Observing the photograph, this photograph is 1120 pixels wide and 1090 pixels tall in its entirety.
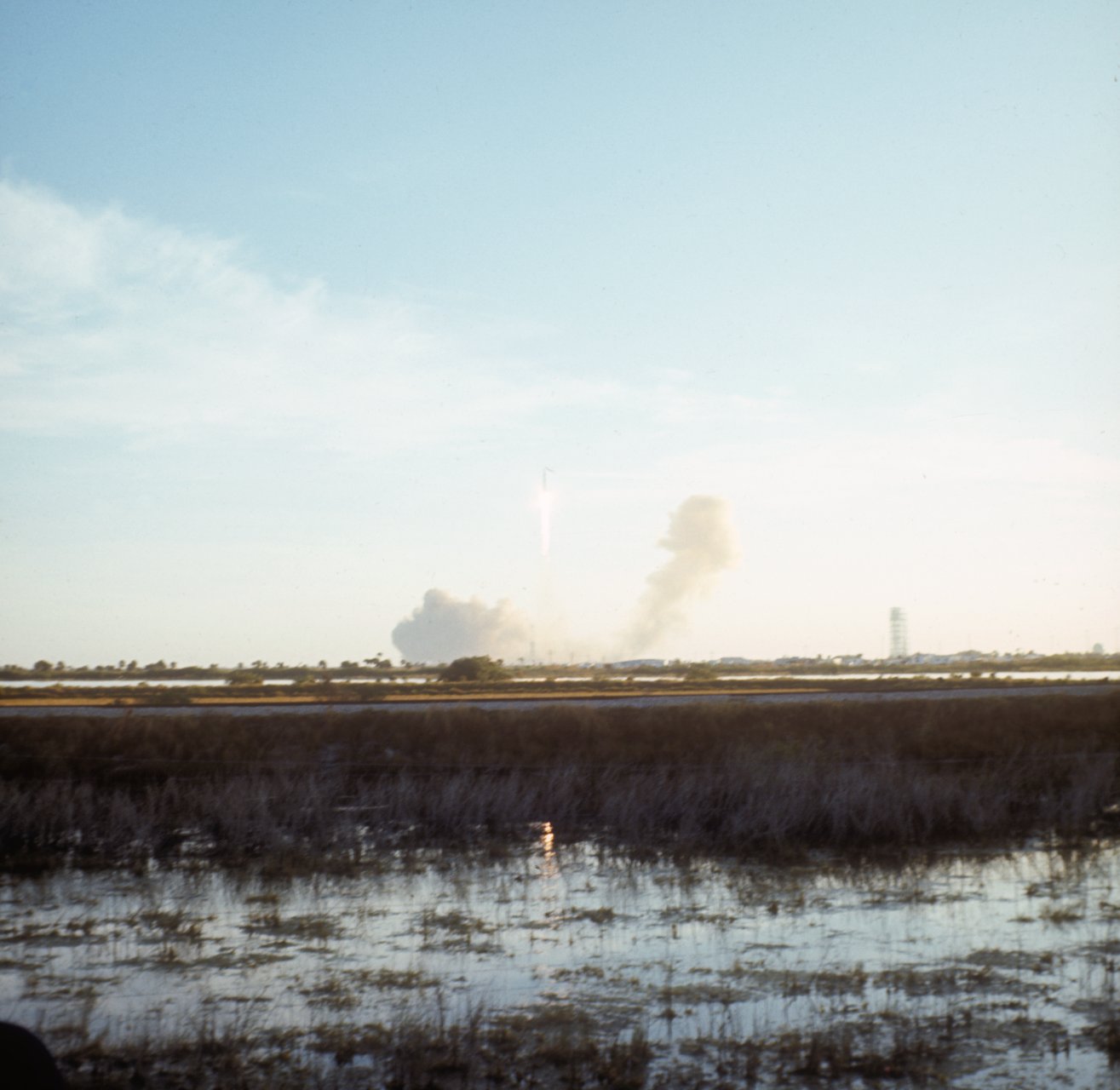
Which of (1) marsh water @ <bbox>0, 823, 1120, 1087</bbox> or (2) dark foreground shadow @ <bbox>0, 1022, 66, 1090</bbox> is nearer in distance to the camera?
(2) dark foreground shadow @ <bbox>0, 1022, 66, 1090</bbox>

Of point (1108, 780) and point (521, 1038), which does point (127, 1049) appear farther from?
point (1108, 780)

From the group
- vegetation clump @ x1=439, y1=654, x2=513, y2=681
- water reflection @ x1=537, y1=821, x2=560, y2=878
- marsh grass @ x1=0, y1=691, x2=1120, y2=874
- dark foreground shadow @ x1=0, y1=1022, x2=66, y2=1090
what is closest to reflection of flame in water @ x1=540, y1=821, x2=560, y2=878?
water reflection @ x1=537, y1=821, x2=560, y2=878

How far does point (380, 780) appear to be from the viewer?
82.7ft

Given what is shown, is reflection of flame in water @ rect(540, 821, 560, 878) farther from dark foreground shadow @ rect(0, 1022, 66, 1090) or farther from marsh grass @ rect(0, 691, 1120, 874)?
dark foreground shadow @ rect(0, 1022, 66, 1090)

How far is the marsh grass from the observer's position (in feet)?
70.5

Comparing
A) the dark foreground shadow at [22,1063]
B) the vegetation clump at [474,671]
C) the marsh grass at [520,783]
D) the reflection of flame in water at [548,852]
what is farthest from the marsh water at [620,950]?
the vegetation clump at [474,671]

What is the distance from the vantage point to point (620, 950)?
44.6ft

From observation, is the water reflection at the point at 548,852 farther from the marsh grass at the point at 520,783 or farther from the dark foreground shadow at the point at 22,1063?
the dark foreground shadow at the point at 22,1063

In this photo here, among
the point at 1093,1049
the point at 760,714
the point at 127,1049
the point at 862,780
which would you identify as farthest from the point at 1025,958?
the point at 760,714

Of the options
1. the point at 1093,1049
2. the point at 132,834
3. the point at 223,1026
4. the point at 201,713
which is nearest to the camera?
the point at 1093,1049

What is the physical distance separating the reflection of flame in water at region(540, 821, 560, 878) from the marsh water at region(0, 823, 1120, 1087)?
0.08 m

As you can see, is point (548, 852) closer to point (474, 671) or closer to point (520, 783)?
point (520, 783)

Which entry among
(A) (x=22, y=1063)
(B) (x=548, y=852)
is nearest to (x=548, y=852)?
(B) (x=548, y=852)

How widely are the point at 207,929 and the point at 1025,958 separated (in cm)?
919
